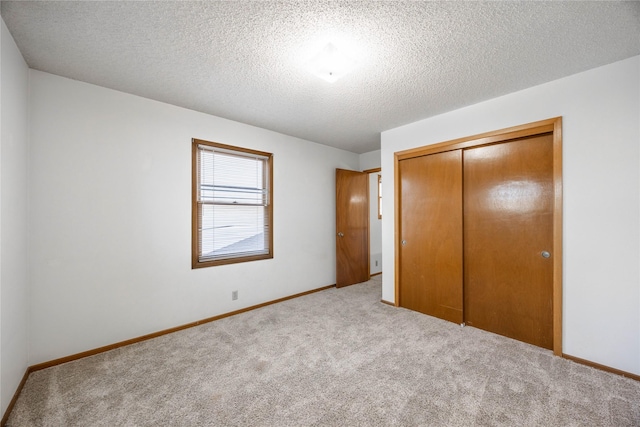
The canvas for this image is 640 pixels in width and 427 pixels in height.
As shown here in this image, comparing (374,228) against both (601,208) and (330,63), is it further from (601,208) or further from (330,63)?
(330,63)

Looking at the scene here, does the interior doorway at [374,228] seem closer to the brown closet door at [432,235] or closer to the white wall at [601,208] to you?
the brown closet door at [432,235]

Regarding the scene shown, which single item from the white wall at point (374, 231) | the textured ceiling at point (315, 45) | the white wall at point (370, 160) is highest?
the textured ceiling at point (315, 45)

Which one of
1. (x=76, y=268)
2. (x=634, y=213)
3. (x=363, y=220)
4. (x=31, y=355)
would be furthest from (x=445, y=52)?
(x=31, y=355)

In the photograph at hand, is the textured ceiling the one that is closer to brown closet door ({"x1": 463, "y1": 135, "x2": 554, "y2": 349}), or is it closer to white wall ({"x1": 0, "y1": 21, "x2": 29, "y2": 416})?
white wall ({"x1": 0, "y1": 21, "x2": 29, "y2": 416})

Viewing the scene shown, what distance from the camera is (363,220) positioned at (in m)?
5.04

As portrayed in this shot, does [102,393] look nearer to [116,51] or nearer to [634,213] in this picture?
[116,51]

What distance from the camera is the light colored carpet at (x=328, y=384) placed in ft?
5.39

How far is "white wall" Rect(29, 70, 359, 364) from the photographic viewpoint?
2229mm

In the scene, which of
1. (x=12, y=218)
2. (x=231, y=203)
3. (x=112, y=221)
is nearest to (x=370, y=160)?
(x=231, y=203)

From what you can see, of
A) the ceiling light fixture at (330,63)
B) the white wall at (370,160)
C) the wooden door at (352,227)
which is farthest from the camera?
the white wall at (370,160)

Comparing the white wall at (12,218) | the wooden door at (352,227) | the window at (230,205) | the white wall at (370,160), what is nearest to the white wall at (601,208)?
the white wall at (370,160)

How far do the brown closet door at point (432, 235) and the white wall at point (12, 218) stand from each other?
373 cm

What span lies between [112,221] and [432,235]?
3573mm

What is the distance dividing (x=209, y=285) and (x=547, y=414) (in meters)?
3.25
